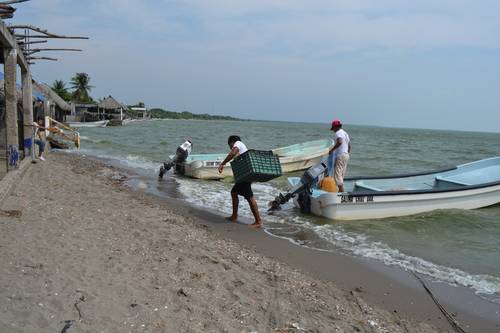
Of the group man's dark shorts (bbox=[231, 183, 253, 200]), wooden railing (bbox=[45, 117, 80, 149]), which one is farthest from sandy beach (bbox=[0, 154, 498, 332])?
wooden railing (bbox=[45, 117, 80, 149])

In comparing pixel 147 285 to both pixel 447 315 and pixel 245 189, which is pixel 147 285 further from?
pixel 245 189

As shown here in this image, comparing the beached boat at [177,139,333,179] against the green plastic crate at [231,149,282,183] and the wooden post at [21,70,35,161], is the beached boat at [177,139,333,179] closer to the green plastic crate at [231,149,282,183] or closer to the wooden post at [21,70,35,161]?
the wooden post at [21,70,35,161]

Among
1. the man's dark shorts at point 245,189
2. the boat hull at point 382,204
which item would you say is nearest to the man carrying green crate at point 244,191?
the man's dark shorts at point 245,189

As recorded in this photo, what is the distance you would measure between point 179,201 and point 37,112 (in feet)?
48.5

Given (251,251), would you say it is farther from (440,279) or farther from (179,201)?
(179,201)

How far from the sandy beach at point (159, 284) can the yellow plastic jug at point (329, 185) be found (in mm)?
2969

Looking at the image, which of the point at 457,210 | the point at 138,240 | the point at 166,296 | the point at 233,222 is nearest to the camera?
the point at 166,296

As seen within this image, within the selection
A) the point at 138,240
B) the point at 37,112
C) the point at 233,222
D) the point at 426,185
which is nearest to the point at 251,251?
the point at 138,240

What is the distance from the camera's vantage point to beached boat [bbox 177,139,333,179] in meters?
15.9

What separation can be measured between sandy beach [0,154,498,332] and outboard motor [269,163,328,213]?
8.08 feet

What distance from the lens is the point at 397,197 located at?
10133 mm

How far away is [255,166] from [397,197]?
366 centimetres

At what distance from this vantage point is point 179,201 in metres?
11.4

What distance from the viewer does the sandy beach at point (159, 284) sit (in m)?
3.81
